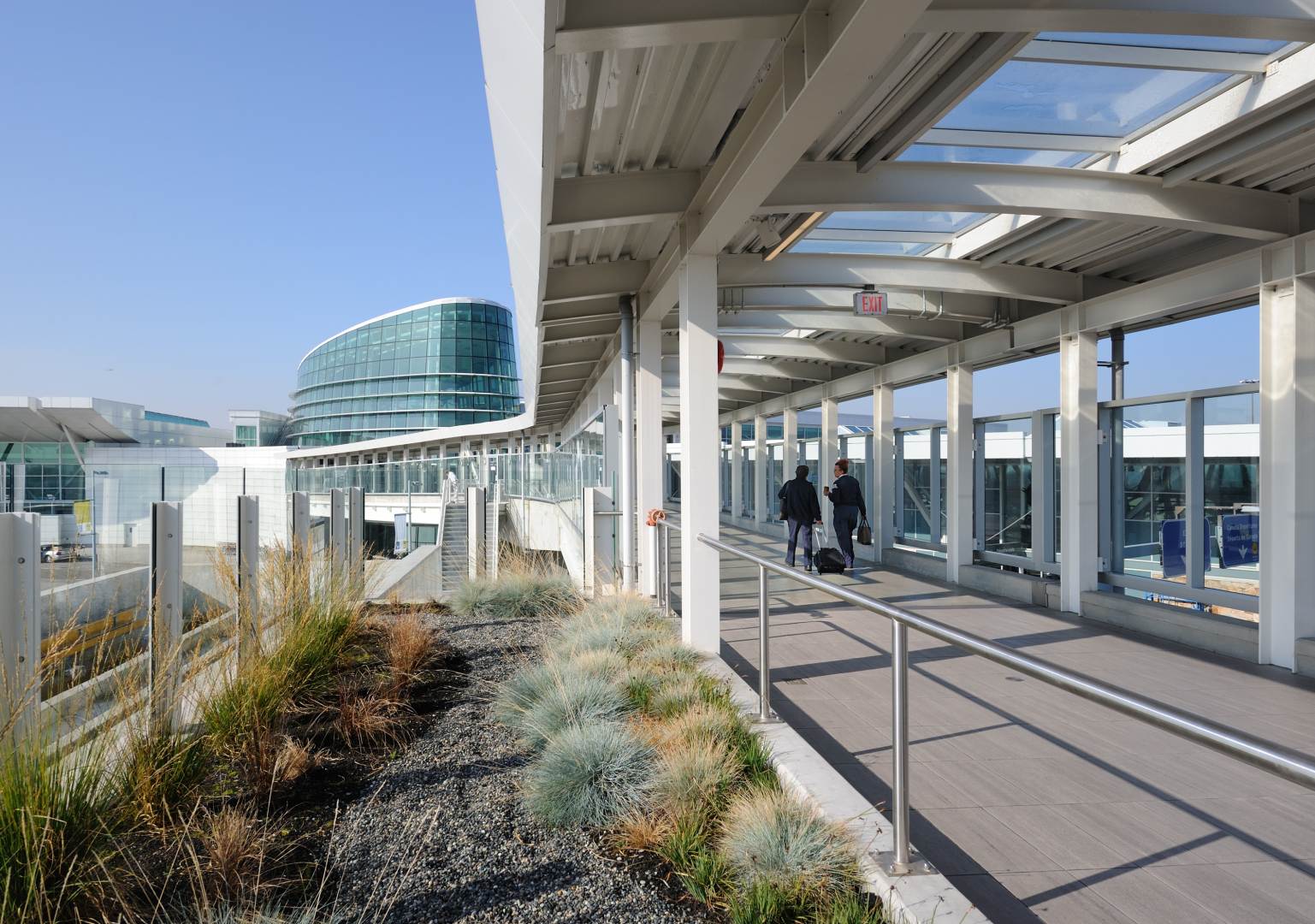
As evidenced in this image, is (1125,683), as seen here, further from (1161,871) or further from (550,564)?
(550,564)

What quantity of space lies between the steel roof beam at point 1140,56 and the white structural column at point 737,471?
1839 cm

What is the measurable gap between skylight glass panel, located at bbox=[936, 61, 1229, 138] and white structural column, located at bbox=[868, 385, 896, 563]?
27.5 ft

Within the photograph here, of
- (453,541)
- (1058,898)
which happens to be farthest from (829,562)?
(453,541)

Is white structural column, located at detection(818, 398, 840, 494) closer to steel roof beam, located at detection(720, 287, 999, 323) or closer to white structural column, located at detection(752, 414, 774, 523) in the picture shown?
white structural column, located at detection(752, 414, 774, 523)

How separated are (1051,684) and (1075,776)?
238 cm

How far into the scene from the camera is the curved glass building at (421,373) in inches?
3046

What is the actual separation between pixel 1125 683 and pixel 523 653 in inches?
185

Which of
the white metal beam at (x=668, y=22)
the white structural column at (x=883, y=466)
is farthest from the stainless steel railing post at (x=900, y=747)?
the white structural column at (x=883, y=466)

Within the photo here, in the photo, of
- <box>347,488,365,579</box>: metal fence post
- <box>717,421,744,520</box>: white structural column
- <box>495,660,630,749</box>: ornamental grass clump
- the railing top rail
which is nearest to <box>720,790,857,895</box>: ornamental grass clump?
the railing top rail

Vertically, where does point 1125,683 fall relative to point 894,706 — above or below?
below

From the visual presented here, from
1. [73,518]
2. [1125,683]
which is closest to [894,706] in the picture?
[1125,683]

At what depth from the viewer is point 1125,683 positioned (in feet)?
20.2

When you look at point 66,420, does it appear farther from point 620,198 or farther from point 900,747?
point 900,747

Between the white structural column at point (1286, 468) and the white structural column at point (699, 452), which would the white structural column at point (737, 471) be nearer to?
the white structural column at point (699, 452)
